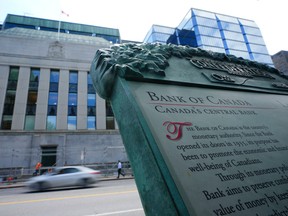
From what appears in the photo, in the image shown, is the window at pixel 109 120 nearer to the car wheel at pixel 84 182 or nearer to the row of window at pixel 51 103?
the row of window at pixel 51 103

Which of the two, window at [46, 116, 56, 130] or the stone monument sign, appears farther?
window at [46, 116, 56, 130]

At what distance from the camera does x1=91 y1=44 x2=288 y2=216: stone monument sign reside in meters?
1.08

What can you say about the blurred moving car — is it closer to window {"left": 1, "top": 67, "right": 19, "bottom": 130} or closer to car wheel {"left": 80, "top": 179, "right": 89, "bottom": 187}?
car wheel {"left": 80, "top": 179, "right": 89, "bottom": 187}

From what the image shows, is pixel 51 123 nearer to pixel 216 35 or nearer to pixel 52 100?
pixel 52 100

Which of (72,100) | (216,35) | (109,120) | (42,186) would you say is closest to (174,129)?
(42,186)

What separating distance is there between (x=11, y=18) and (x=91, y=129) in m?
29.8

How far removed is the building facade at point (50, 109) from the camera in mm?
16734

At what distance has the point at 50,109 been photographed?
737 inches

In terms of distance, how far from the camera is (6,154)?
51.4ft

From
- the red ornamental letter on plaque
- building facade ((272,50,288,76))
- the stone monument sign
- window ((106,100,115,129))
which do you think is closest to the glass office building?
window ((106,100,115,129))

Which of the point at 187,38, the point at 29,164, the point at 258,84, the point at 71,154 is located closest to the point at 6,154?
the point at 29,164

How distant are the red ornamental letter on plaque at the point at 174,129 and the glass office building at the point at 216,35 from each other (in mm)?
30397

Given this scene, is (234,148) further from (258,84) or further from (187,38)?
(187,38)

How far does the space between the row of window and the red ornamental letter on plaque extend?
1895cm
